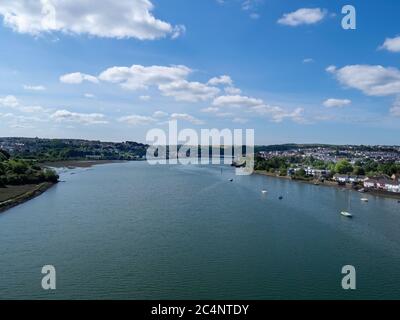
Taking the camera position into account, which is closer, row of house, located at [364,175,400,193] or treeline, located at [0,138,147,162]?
row of house, located at [364,175,400,193]

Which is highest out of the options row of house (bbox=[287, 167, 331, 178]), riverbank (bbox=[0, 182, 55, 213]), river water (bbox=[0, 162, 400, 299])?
row of house (bbox=[287, 167, 331, 178])

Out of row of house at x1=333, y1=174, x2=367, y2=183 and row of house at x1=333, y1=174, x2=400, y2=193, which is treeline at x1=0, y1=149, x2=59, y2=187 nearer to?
row of house at x1=333, y1=174, x2=367, y2=183

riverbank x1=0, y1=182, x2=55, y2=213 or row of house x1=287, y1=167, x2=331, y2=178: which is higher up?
row of house x1=287, y1=167, x2=331, y2=178

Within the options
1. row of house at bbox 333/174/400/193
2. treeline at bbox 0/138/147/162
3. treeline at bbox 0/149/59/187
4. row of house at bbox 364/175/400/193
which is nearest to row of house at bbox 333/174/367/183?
row of house at bbox 333/174/400/193

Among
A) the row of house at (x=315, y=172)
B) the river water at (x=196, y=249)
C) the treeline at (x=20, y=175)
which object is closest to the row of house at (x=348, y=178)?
the row of house at (x=315, y=172)

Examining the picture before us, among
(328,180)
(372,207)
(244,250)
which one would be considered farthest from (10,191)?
(328,180)

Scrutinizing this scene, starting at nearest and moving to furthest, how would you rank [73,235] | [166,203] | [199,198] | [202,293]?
[202,293] < [73,235] < [166,203] < [199,198]

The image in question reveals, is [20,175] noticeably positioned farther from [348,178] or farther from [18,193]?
[348,178]

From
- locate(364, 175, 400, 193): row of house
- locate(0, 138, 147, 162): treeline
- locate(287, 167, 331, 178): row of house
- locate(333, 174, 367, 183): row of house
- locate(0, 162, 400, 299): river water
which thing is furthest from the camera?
locate(0, 138, 147, 162): treeline

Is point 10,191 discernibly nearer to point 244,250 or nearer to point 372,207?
point 244,250
